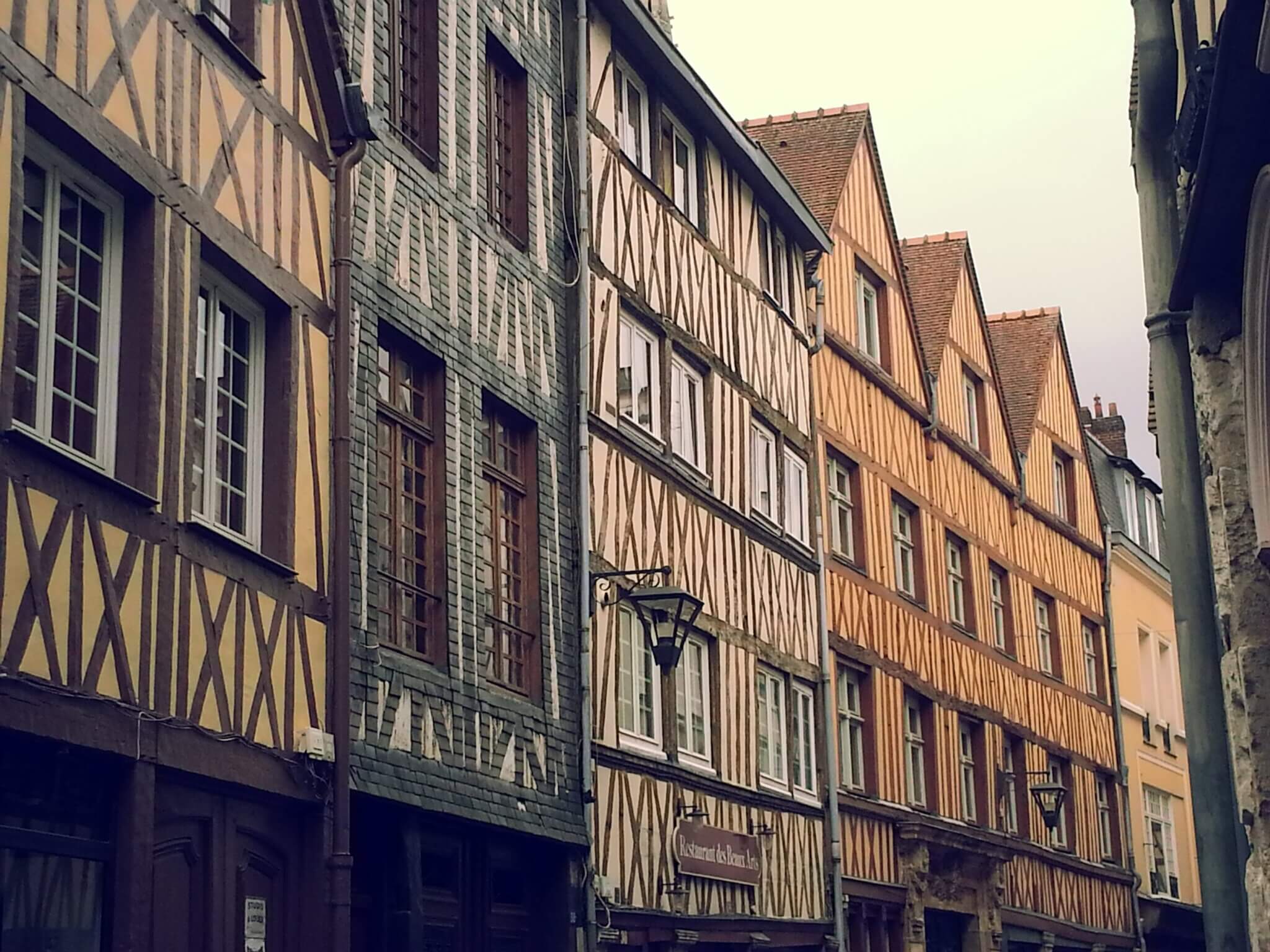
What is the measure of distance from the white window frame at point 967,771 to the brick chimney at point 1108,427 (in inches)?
459

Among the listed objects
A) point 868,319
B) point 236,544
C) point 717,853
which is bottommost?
point 717,853

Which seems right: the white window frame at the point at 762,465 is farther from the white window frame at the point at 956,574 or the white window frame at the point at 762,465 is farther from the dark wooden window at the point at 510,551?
the white window frame at the point at 956,574

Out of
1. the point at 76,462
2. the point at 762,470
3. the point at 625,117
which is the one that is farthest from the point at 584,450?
the point at 76,462

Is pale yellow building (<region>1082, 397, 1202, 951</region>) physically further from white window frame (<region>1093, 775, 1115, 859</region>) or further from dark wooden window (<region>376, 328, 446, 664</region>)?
dark wooden window (<region>376, 328, 446, 664</region>)

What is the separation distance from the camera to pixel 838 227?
20.1 metres

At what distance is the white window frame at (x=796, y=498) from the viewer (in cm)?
1764

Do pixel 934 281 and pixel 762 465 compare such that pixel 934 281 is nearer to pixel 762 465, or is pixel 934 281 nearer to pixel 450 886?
pixel 762 465

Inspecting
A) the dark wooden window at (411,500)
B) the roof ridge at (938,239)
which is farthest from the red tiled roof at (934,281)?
the dark wooden window at (411,500)

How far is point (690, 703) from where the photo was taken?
14609 mm

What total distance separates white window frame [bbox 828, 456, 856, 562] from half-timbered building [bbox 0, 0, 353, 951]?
10.1m

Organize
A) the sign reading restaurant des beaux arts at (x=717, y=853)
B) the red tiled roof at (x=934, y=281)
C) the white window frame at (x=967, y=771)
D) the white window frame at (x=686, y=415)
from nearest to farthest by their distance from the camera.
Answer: the sign reading restaurant des beaux arts at (x=717, y=853) → the white window frame at (x=686, y=415) → the white window frame at (x=967, y=771) → the red tiled roof at (x=934, y=281)

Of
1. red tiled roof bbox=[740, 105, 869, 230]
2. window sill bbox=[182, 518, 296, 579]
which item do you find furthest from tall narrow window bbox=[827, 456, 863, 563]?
window sill bbox=[182, 518, 296, 579]

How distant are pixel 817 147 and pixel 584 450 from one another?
376 inches

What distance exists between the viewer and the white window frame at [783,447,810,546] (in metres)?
17.6
